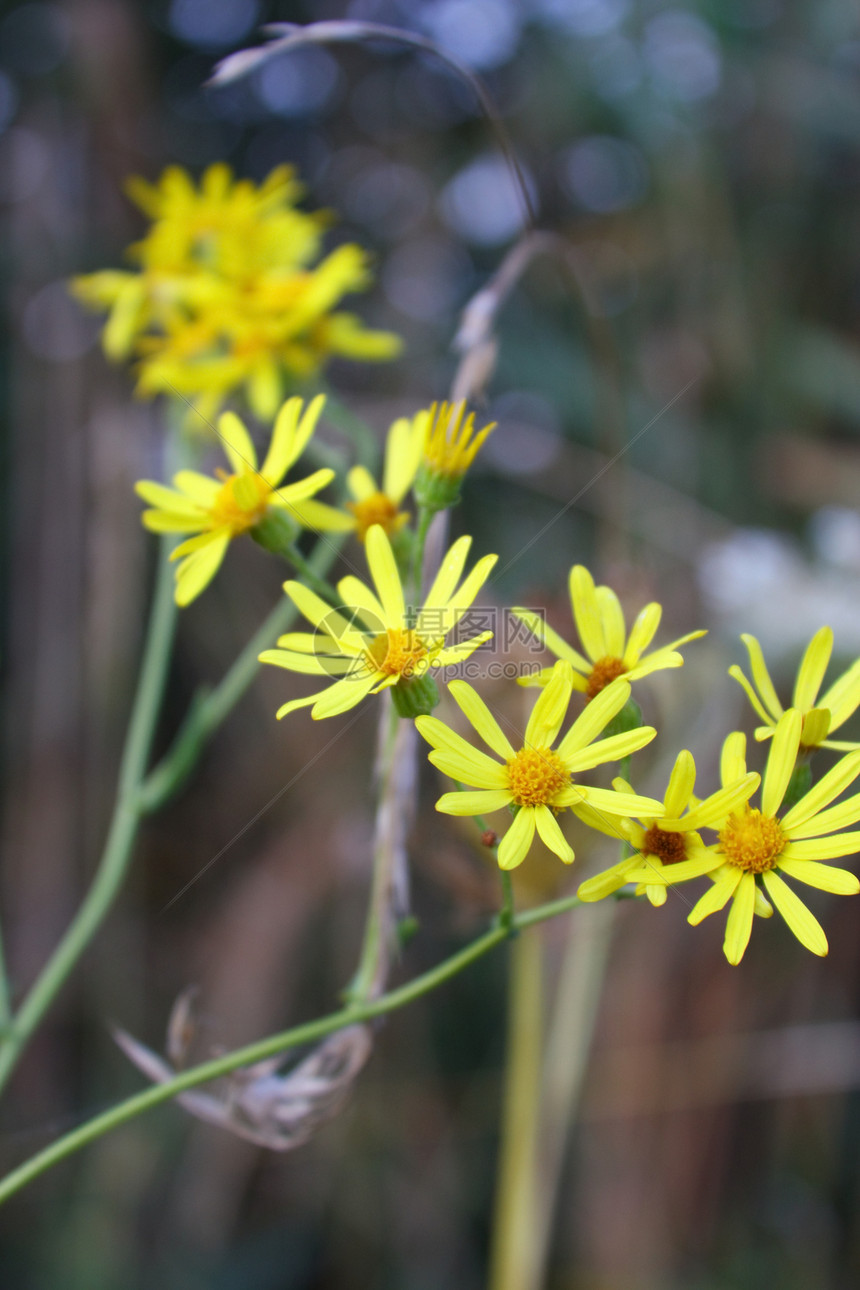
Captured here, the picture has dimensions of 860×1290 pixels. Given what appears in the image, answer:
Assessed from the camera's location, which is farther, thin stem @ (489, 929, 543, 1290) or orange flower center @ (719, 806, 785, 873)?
thin stem @ (489, 929, 543, 1290)

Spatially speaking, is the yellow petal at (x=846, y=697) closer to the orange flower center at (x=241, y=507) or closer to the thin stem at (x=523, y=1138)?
the orange flower center at (x=241, y=507)

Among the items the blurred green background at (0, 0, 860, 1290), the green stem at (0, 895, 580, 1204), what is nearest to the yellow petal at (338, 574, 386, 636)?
the green stem at (0, 895, 580, 1204)

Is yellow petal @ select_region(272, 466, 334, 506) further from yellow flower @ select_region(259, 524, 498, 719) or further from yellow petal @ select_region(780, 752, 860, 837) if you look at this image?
yellow petal @ select_region(780, 752, 860, 837)

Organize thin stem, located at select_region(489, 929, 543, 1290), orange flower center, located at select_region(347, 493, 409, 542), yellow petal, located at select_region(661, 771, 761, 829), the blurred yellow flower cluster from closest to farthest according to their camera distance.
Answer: yellow petal, located at select_region(661, 771, 761, 829), orange flower center, located at select_region(347, 493, 409, 542), the blurred yellow flower cluster, thin stem, located at select_region(489, 929, 543, 1290)

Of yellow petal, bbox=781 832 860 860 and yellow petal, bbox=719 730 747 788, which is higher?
yellow petal, bbox=719 730 747 788

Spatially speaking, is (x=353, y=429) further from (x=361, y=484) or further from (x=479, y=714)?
(x=479, y=714)

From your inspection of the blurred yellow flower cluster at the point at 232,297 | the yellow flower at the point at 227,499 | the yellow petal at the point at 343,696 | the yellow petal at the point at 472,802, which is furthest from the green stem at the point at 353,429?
the yellow petal at the point at 472,802
